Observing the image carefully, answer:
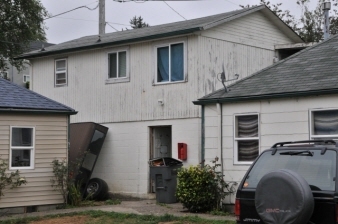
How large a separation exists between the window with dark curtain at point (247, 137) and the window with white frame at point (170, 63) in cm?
363

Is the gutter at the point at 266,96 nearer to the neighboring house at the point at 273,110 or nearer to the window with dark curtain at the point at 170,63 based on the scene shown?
the neighboring house at the point at 273,110

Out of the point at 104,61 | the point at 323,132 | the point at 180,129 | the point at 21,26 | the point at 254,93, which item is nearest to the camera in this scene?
the point at 323,132

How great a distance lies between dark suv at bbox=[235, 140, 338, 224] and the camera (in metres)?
7.91

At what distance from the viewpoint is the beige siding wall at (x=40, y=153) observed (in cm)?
1683

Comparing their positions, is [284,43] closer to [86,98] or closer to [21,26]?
[86,98]

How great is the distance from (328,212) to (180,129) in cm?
1107

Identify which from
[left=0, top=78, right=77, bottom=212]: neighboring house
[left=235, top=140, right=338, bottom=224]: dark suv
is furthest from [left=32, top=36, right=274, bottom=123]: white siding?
[left=235, top=140, right=338, bottom=224]: dark suv

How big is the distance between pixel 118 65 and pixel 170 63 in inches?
90.8

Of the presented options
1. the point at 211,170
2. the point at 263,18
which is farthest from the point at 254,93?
the point at 263,18

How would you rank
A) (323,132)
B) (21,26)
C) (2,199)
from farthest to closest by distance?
(21,26) < (2,199) < (323,132)

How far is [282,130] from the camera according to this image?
49.3 ft

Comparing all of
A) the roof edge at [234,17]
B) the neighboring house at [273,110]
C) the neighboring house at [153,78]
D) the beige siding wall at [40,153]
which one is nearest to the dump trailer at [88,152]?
the neighboring house at [153,78]

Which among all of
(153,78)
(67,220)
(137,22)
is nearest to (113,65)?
(153,78)

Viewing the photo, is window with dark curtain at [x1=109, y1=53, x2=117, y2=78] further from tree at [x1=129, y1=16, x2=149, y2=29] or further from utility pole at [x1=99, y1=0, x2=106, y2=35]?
tree at [x1=129, y1=16, x2=149, y2=29]
